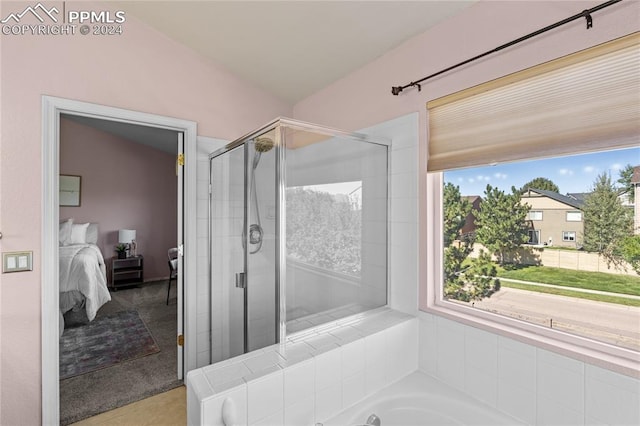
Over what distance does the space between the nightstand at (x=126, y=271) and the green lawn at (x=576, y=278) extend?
17.7 feet

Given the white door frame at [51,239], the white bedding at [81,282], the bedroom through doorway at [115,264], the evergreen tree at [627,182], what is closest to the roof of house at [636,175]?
the evergreen tree at [627,182]

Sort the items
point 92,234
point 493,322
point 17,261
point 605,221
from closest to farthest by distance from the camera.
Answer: point 605,221 < point 493,322 < point 17,261 < point 92,234

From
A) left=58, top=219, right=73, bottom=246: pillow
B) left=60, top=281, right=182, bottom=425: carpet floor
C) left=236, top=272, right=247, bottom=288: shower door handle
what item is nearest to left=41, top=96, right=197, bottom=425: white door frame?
left=60, top=281, right=182, bottom=425: carpet floor

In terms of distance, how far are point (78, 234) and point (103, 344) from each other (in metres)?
2.38

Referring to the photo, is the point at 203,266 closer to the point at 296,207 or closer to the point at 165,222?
the point at 296,207

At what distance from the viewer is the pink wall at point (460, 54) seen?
1.26m

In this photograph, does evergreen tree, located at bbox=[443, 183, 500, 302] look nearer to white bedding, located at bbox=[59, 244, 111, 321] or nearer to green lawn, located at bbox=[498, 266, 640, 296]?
green lawn, located at bbox=[498, 266, 640, 296]

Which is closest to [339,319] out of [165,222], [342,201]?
[342,201]

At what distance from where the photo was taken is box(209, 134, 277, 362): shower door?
176 cm

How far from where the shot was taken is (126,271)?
5.00 metres

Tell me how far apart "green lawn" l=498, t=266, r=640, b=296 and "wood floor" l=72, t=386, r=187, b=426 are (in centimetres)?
226

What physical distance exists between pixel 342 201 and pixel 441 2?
124cm

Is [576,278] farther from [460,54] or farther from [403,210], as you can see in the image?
[460,54]

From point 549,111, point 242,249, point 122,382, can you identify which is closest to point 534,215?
point 549,111
